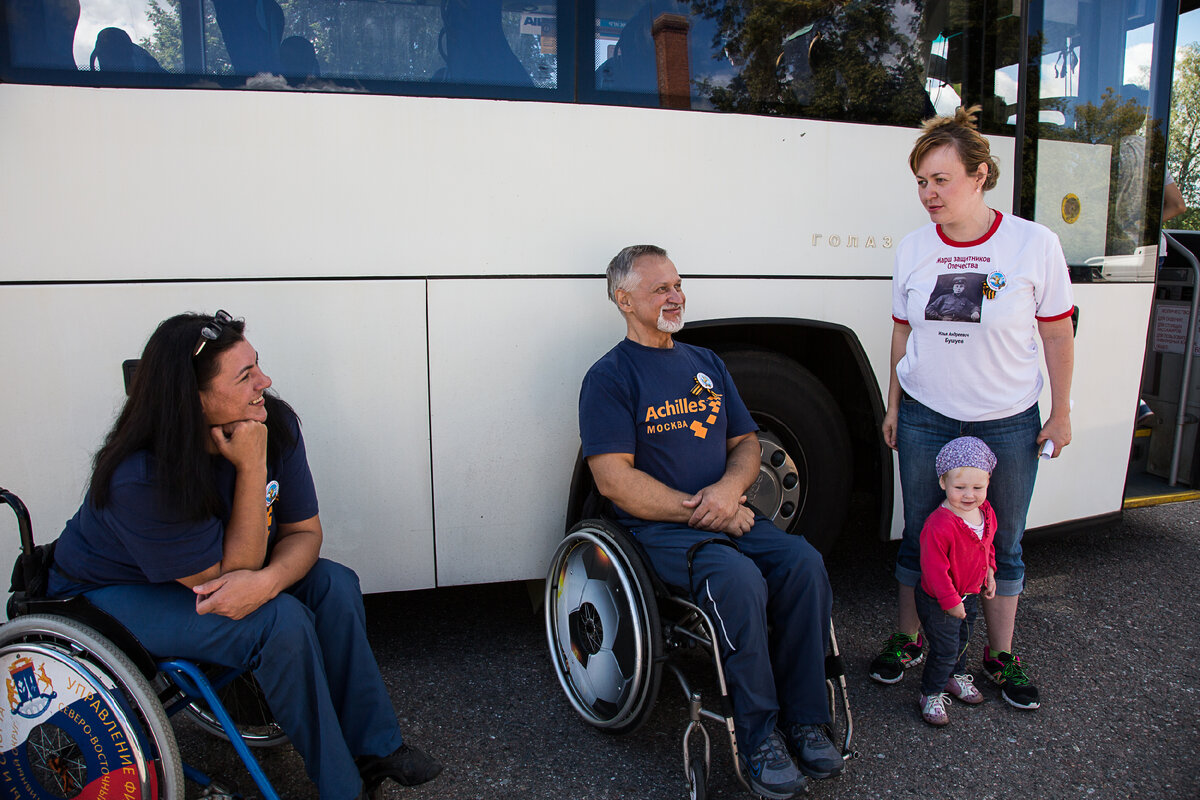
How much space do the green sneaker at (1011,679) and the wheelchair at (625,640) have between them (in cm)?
60

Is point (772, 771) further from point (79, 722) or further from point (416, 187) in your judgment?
point (416, 187)

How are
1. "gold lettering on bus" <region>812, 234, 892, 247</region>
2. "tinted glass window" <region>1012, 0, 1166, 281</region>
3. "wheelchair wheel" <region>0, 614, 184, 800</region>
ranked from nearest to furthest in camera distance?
"wheelchair wheel" <region>0, 614, 184, 800</region> < "gold lettering on bus" <region>812, 234, 892, 247</region> < "tinted glass window" <region>1012, 0, 1166, 281</region>

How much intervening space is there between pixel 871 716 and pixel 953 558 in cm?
60

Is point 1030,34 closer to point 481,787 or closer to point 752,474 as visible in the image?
point 752,474

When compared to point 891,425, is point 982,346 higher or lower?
higher

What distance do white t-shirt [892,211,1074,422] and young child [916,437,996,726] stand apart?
180 millimetres

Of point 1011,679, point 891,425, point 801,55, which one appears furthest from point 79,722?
point 801,55

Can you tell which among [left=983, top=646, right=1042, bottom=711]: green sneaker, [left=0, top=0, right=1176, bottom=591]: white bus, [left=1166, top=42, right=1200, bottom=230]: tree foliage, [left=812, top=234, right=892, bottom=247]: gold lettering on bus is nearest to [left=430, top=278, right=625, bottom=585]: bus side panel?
[left=0, top=0, right=1176, bottom=591]: white bus

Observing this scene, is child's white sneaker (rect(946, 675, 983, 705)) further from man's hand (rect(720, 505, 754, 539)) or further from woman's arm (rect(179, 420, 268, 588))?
woman's arm (rect(179, 420, 268, 588))

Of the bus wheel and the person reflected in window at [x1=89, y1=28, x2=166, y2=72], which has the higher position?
the person reflected in window at [x1=89, y1=28, x2=166, y2=72]

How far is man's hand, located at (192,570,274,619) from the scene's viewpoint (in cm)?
196

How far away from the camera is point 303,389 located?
2.69 meters

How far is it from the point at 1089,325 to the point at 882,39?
1449mm

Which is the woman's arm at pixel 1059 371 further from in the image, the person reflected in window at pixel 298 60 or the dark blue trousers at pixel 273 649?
the person reflected in window at pixel 298 60
